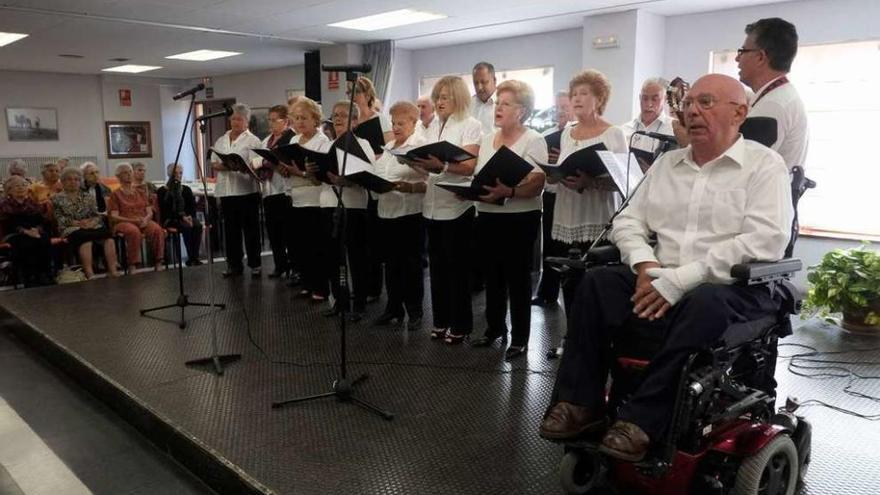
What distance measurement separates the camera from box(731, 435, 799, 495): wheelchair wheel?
1.79 metres

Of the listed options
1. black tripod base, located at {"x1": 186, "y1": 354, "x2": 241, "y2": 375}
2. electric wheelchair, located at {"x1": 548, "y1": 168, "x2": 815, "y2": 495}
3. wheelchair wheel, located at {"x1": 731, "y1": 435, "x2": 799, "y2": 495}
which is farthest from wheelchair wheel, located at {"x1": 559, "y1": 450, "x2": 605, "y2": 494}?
black tripod base, located at {"x1": 186, "y1": 354, "x2": 241, "y2": 375}

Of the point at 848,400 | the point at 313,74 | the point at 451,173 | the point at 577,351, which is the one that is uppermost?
the point at 313,74

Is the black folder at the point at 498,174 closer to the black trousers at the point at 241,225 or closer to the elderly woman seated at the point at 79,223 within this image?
the black trousers at the point at 241,225

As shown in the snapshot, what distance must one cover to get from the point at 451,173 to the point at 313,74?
21.8 feet

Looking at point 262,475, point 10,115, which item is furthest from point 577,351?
point 10,115

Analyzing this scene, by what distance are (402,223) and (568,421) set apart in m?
2.02

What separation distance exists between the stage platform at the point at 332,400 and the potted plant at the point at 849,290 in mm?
144

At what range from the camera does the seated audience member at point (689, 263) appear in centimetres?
180

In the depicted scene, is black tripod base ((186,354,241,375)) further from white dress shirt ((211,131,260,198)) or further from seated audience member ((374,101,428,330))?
white dress shirt ((211,131,260,198))

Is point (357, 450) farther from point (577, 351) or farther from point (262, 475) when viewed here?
point (577, 351)

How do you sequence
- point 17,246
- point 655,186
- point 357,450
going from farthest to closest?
1. point 17,246
2. point 357,450
3. point 655,186

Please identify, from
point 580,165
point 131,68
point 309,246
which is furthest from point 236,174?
point 131,68

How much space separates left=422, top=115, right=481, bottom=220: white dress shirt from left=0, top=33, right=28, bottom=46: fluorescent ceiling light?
699 cm

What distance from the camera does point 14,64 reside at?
1092 centimetres
